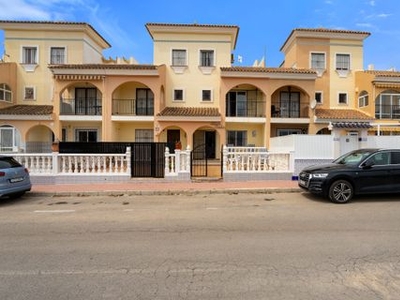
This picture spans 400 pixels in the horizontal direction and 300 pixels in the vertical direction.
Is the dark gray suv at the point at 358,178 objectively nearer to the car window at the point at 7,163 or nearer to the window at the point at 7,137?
the car window at the point at 7,163

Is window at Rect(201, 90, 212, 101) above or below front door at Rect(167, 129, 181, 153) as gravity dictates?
above

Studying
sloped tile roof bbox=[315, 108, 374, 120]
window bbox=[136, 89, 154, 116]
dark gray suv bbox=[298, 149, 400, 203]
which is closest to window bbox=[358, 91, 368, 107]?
sloped tile roof bbox=[315, 108, 374, 120]

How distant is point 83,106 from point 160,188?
15.8 metres

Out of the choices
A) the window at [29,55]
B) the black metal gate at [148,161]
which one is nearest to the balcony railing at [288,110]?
the black metal gate at [148,161]

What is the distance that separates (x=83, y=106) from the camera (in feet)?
81.6

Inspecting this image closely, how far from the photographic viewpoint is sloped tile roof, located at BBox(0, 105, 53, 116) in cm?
2198

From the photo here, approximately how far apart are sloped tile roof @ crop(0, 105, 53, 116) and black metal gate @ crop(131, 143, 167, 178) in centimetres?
1179

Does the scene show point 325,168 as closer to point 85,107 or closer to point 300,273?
point 300,273

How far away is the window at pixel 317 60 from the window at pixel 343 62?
4.22 ft

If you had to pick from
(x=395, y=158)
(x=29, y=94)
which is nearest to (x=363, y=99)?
(x=395, y=158)

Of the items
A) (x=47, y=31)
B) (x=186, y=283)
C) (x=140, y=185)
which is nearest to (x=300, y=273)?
(x=186, y=283)

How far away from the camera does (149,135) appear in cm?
2495

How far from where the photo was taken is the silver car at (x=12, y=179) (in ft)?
32.4

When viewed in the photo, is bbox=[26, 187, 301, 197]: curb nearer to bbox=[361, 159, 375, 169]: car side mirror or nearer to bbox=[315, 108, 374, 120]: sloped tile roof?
bbox=[361, 159, 375, 169]: car side mirror
